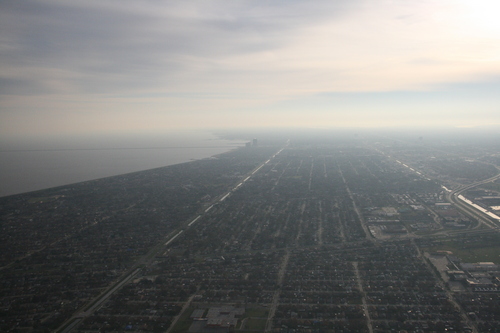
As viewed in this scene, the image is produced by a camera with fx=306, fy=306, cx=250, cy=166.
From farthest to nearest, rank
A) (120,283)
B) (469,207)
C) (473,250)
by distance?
(469,207)
(473,250)
(120,283)

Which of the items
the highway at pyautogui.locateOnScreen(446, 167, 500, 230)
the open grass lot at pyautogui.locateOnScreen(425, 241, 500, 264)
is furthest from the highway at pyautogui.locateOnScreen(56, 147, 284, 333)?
the highway at pyautogui.locateOnScreen(446, 167, 500, 230)

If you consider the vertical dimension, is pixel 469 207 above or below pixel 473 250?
above

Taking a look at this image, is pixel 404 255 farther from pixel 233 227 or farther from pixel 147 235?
pixel 147 235

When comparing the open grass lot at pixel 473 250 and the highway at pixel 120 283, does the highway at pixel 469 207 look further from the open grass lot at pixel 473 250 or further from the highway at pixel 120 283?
the highway at pixel 120 283

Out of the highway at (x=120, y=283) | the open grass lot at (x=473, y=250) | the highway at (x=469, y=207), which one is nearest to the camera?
the highway at (x=120, y=283)

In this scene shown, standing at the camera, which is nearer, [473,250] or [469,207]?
[473,250]

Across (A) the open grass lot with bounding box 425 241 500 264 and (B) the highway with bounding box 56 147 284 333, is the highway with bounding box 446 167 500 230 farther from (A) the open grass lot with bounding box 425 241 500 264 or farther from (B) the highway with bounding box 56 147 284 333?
(B) the highway with bounding box 56 147 284 333

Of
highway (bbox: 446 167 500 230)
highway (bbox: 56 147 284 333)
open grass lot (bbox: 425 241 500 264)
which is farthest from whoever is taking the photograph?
highway (bbox: 446 167 500 230)

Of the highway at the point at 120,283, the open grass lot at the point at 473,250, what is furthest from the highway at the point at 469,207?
the highway at the point at 120,283

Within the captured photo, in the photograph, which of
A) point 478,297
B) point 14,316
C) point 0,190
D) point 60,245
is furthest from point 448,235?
point 0,190

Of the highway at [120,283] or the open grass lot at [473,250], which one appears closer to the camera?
the highway at [120,283]

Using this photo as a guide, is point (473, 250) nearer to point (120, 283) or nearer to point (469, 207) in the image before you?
point (469, 207)

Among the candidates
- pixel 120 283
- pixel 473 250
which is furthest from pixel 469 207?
pixel 120 283
